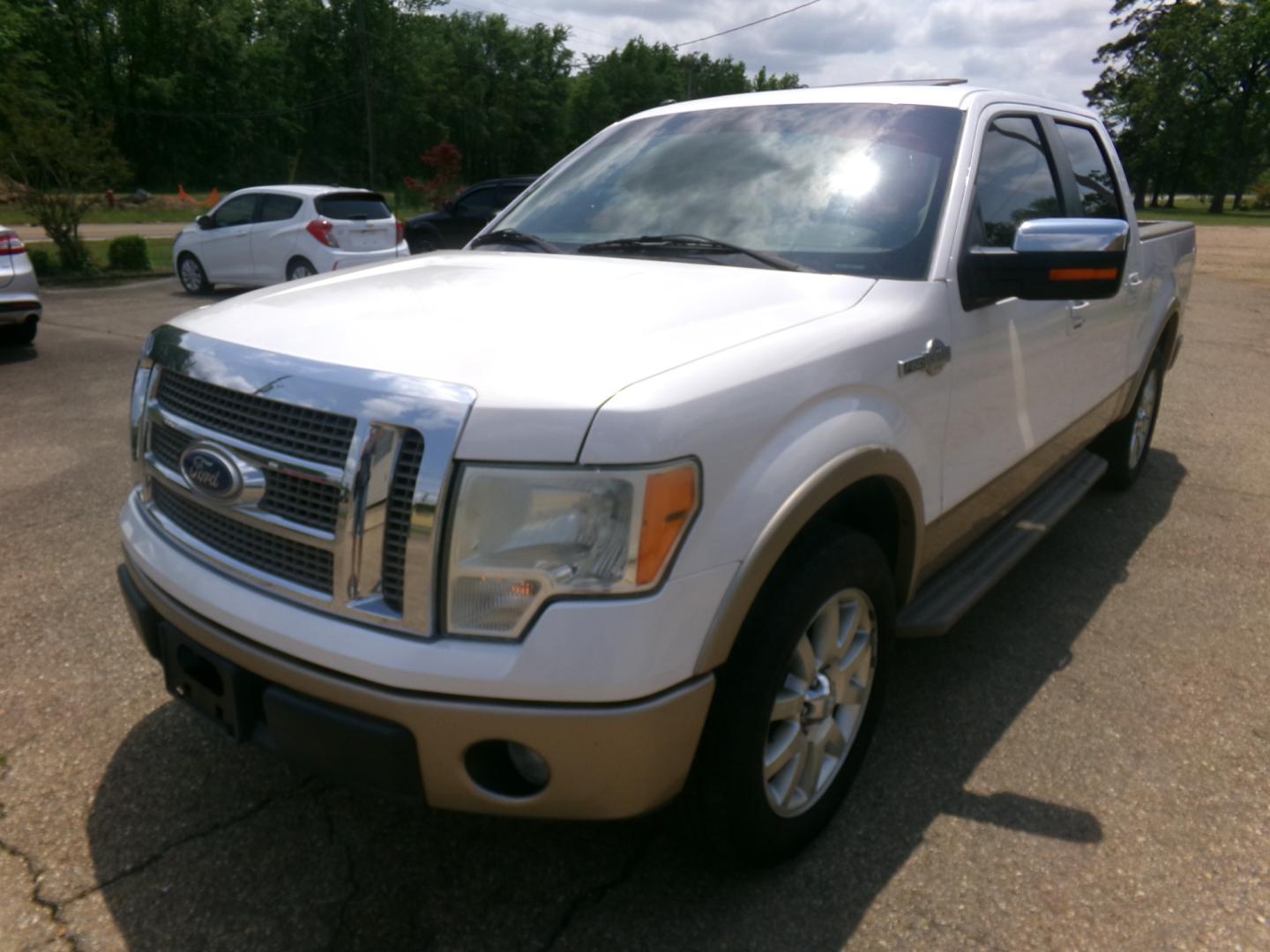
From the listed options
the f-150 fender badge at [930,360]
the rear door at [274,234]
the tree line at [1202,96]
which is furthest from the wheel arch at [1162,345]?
the tree line at [1202,96]

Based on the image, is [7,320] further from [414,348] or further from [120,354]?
[414,348]

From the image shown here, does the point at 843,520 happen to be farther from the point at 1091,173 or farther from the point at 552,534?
the point at 1091,173

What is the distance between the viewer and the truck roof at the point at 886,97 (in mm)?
3195

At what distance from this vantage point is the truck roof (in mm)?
3195

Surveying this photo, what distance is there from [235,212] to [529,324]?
43.0 feet

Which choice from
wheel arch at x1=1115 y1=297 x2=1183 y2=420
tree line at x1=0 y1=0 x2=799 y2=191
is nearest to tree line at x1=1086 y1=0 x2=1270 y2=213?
tree line at x1=0 y1=0 x2=799 y2=191

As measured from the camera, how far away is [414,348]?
6.66ft

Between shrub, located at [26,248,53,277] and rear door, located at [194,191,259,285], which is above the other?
rear door, located at [194,191,259,285]

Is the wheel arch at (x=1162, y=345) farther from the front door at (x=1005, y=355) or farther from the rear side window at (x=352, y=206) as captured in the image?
the rear side window at (x=352, y=206)

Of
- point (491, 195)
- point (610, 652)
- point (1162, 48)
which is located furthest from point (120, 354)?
point (1162, 48)

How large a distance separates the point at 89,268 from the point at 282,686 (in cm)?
1644

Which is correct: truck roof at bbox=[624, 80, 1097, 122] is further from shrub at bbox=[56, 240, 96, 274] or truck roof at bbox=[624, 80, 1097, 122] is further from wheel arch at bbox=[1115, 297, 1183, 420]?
shrub at bbox=[56, 240, 96, 274]

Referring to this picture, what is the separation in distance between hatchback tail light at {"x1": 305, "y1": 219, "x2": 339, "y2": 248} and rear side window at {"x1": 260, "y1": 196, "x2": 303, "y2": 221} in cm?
41

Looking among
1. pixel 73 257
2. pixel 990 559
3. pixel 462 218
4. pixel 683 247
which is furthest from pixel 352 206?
pixel 990 559
